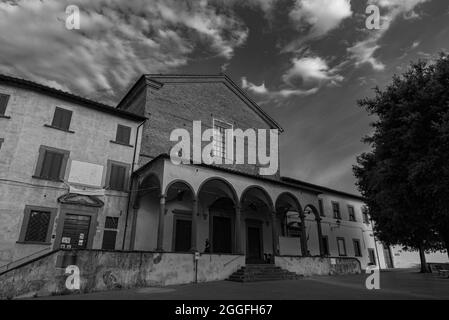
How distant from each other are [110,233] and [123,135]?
575 centimetres

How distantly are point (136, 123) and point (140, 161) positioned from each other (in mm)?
2520

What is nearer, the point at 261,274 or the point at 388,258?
the point at 261,274

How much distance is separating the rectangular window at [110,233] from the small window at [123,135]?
459 centimetres

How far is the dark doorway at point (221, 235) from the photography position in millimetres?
18688

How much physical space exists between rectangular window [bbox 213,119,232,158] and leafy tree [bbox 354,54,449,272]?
37.0 ft

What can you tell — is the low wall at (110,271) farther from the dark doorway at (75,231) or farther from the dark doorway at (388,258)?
the dark doorway at (388,258)

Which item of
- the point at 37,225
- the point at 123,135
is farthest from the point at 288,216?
the point at 37,225

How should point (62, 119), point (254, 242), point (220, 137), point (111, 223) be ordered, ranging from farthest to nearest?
point (220, 137), point (254, 242), point (62, 119), point (111, 223)

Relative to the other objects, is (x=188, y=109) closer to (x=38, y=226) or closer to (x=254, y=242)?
(x=254, y=242)

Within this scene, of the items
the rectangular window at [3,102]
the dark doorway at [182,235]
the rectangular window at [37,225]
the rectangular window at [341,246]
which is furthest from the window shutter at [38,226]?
the rectangular window at [341,246]

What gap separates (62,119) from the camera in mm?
15609

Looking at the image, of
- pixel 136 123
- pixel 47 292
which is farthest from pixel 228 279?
pixel 136 123

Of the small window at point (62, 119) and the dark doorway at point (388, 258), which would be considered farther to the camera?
the dark doorway at point (388, 258)
